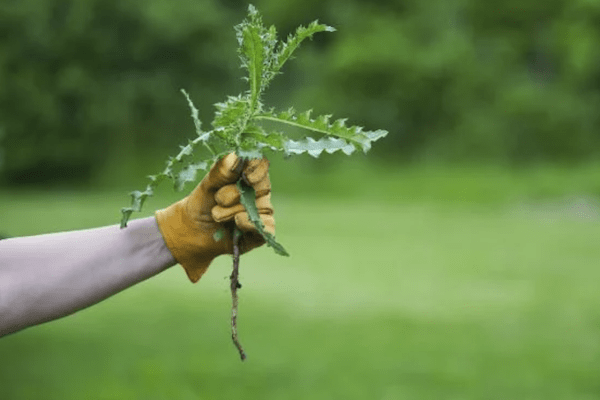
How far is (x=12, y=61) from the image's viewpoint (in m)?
30.9

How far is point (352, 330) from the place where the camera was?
10102 mm

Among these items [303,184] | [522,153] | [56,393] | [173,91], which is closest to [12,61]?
[173,91]

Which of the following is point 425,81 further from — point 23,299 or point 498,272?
point 23,299

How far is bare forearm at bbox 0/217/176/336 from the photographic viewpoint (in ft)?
8.93

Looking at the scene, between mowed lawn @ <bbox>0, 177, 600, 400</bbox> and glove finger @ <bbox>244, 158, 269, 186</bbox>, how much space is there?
475 cm

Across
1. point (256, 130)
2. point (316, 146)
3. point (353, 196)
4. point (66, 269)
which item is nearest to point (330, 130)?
point (316, 146)

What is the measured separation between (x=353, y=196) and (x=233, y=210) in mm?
27239

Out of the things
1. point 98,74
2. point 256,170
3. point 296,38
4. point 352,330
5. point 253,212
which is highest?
point 98,74

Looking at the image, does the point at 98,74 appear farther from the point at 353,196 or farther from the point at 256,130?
the point at 256,130

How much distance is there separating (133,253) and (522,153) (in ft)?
102

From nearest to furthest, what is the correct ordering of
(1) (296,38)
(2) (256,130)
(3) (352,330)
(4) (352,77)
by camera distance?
(1) (296,38)
(2) (256,130)
(3) (352,330)
(4) (352,77)

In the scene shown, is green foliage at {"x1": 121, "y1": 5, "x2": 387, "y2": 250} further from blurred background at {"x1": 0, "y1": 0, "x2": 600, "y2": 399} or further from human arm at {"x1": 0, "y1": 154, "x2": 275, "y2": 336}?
blurred background at {"x1": 0, "y1": 0, "x2": 600, "y2": 399}

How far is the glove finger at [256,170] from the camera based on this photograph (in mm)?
2725

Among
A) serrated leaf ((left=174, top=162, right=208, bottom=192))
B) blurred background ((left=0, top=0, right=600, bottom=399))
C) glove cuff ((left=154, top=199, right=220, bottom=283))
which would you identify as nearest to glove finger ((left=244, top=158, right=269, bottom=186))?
serrated leaf ((left=174, top=162, right=208, bottom=192))
